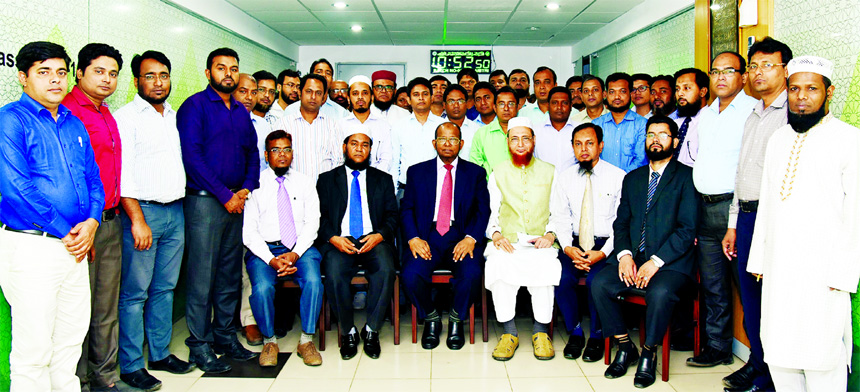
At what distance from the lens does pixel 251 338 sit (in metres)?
4.07

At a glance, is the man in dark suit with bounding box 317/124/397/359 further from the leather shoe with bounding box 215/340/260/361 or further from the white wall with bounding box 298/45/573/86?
the white wall with bounding box 298/45/573/86

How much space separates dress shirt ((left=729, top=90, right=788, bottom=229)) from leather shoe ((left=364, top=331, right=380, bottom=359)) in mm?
2359

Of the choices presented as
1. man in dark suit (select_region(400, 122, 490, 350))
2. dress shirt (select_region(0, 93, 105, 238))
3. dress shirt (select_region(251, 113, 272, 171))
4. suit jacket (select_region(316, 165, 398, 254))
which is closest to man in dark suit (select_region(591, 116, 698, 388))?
man in dark suit (select_region(400, 122, 490, 350))

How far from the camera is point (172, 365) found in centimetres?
352

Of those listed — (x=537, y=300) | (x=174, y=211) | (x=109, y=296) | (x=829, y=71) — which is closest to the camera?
(x=829, y=71)

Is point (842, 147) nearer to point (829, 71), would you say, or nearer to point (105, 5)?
point (829, 71)

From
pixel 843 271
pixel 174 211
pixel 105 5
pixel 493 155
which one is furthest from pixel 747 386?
pixel 105 5

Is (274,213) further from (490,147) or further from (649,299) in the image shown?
(649,299)

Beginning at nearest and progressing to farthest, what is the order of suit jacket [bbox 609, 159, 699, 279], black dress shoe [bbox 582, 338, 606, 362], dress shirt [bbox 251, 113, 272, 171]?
1. suit jacket [bbox 609, 159, 699, 279]
2. black dress shoe [bbox 582, 338, 606, 362]
3. dress shirt [bbox 251, 113, 272, 171]

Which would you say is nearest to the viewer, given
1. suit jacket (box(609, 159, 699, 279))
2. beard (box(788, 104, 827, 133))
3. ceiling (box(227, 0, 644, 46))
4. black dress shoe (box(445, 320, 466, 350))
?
beard (box(788, 104, 827, 133))

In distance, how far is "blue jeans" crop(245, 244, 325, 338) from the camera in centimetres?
373

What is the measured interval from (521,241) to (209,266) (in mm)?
2115

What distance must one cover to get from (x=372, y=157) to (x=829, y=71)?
129 inches

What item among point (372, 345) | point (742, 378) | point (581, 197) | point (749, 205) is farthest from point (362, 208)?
point (742, 378)
